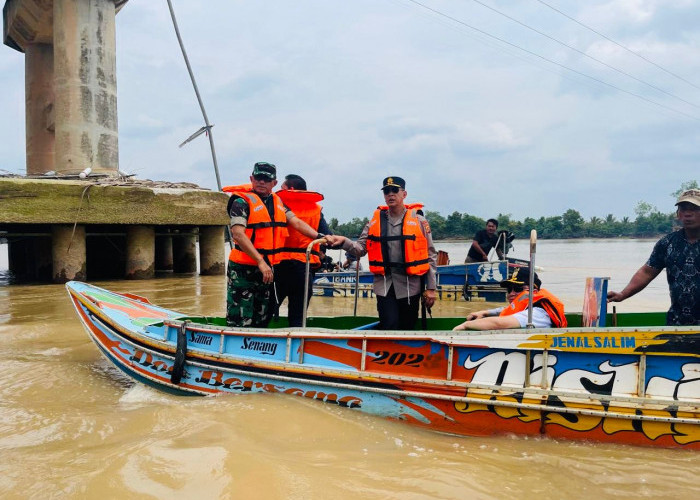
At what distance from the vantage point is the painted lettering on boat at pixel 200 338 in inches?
183

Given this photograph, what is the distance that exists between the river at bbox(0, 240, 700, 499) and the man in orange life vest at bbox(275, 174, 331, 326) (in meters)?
1.14

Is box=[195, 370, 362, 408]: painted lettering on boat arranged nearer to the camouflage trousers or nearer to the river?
the river

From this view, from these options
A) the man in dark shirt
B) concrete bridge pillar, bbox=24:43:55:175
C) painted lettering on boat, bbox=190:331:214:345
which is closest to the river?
painted lettering on boat, bbox=190:331:214:345

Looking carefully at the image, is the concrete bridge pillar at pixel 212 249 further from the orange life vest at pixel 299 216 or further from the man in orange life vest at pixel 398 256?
the man in orange life vest at pixel 398 256

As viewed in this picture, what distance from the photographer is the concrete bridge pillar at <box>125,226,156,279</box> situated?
14.7m

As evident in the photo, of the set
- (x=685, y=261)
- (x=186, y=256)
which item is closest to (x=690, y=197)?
(x=685, y=261)

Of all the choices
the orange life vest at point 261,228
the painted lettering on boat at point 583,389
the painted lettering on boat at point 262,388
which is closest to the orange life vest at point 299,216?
the orange life vest at point 261,228

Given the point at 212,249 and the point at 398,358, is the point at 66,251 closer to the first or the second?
the point at 212,249

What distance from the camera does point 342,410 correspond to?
13.1 feet

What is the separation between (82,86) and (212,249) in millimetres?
5876

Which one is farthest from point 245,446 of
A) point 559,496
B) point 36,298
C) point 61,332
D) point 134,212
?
point 134,212

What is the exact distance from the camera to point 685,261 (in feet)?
13.0

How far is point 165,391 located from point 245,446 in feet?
6.05

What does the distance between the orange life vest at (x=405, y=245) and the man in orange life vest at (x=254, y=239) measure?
86 cm
